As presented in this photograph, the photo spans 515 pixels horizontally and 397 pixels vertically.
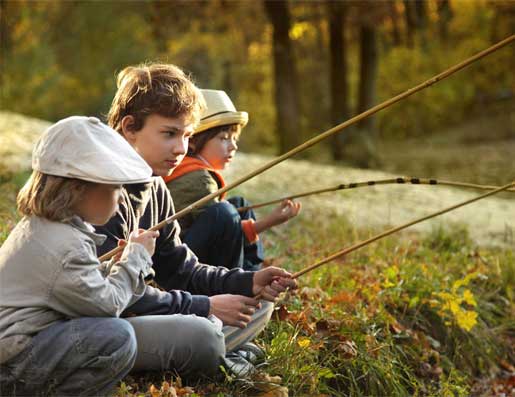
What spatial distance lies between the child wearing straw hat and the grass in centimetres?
35

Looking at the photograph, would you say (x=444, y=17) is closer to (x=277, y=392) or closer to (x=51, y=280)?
(x=277, y=392)

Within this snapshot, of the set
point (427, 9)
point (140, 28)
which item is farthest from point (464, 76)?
point (140, 28)

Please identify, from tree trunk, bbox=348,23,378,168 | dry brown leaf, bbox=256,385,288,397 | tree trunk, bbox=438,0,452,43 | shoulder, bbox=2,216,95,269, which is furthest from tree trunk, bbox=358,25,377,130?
shoulder, bbox=2,216,95,269

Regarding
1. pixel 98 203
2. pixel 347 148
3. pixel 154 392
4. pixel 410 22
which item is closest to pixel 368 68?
pixel 347 148

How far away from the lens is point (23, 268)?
260cm

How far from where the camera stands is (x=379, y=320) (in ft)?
13.8

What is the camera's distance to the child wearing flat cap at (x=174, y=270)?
3068mm

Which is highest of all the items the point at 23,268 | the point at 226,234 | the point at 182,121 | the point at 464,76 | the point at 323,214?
the point at 182,121

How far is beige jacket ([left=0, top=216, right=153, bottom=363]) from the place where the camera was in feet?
8.44

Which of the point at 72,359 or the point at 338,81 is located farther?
the point at 338,81

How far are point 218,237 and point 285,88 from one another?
9.97 metres

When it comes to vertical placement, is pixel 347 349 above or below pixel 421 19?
above

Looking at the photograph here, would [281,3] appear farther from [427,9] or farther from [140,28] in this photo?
[427,9]

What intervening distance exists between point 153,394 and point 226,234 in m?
1.18
